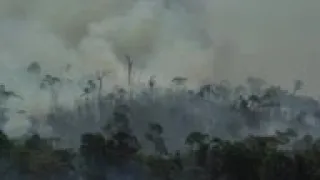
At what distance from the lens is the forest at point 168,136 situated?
1474 mm

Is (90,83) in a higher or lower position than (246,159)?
higher

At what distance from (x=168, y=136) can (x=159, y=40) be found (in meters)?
0.27

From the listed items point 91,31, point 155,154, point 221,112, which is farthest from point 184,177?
point 91,31

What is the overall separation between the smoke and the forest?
0.10ft

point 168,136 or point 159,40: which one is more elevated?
point 159,40

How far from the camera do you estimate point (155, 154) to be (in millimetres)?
1485

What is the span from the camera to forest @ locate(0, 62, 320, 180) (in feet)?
4.83

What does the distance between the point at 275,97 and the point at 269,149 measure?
0.15 meters

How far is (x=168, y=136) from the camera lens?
1.49 meters

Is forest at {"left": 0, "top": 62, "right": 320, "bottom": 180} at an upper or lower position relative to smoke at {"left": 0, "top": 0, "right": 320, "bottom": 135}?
lower

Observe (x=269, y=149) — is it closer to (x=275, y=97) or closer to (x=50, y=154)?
(x=275, y=97)

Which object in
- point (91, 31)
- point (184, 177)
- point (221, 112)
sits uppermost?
point (91, 31)

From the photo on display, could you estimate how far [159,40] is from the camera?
1520 millimetres

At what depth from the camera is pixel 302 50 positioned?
1.54m
